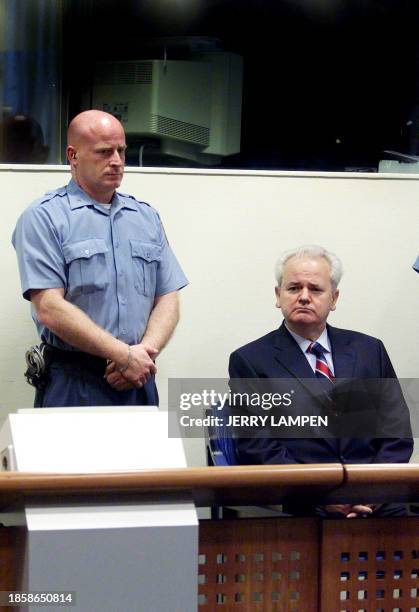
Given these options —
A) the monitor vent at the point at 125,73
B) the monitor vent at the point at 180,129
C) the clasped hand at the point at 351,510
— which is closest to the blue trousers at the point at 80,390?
the clasped hand at the point at 351,510

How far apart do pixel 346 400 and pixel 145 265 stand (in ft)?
2.44

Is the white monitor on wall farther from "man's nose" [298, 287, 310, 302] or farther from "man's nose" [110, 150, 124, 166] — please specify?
"man's nose" [298, 287, 310, 302]

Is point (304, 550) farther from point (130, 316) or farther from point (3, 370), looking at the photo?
point (3, 370)

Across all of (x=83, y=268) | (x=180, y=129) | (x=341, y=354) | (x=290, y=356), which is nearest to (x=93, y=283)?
(x=83, y=268)

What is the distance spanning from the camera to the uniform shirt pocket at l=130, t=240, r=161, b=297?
3273mm

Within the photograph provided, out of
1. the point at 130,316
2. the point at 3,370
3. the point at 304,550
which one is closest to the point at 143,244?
the point at 130,316

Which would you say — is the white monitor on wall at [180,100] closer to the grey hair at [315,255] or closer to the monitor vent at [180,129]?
the monitor vent at [180,129]

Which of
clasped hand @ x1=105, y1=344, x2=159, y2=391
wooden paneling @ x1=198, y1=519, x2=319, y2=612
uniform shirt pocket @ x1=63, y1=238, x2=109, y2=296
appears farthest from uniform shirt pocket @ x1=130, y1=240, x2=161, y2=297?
wooden paneling @ x1=198, y1=519, x2=319, y2=612

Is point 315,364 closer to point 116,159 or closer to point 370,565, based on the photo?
point 116,159

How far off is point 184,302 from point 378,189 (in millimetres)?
849

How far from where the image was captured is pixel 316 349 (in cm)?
317

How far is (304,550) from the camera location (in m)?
1.94

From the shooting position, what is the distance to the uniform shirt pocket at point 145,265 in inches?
129

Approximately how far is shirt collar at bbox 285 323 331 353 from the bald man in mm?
400
